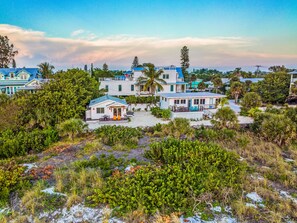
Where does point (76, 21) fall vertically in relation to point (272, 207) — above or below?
above

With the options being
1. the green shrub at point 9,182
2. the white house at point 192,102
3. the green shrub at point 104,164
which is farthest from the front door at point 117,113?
the green shrub at point 9,182

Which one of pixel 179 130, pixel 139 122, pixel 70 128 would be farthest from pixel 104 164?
pixel 139 122

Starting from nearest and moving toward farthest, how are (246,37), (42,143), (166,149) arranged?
(166,149) → (42,143) → (246,37)

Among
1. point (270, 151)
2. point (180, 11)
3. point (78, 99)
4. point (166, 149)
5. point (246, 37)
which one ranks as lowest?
point (270, 151)

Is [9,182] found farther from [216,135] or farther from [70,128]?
[216,135]


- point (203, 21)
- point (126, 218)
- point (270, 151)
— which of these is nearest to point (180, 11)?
point (203, 21)

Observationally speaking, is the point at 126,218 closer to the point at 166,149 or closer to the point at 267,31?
the point at 166,149

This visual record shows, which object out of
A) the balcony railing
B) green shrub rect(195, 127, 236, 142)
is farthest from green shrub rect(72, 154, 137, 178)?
the balcony railing

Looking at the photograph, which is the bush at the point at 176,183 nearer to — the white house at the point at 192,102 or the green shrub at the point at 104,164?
the green shrub at the point at 104,164
